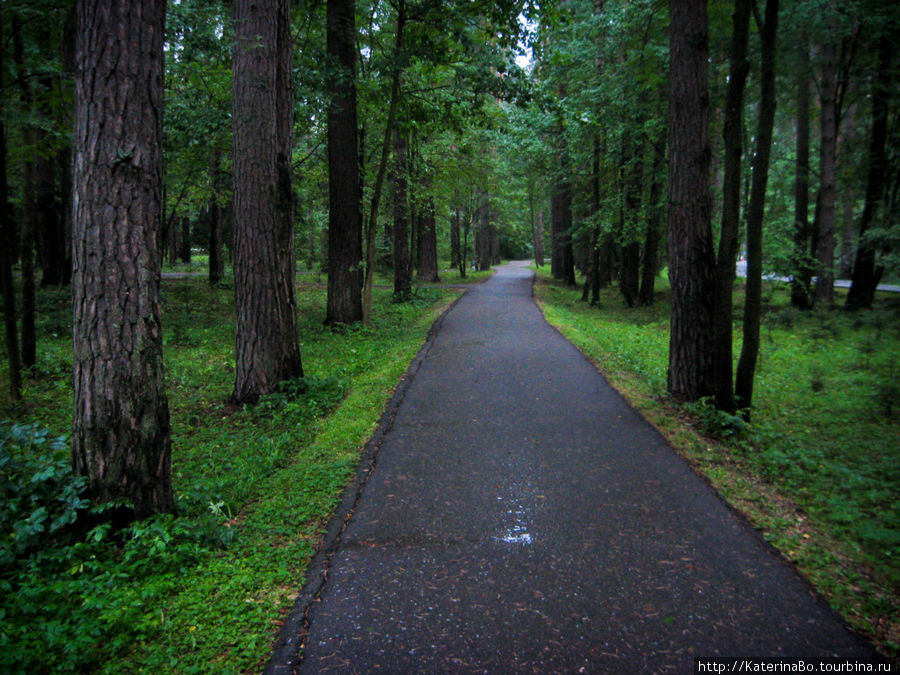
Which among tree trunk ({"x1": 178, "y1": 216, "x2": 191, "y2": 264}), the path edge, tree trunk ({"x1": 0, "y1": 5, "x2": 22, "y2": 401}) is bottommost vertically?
the path edge

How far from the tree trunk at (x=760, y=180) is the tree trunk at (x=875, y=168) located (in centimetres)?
1030

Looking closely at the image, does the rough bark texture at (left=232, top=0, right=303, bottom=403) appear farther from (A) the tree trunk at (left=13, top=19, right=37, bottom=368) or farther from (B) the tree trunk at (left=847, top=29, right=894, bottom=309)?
(B) the tree trunk at (left=847, top=29, right=894, bottom=309)

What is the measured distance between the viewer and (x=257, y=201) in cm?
679

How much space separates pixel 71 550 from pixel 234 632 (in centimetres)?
131

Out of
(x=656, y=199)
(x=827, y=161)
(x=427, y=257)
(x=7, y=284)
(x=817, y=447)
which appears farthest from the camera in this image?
(x=427, y=257)

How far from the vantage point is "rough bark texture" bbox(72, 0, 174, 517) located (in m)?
3.37

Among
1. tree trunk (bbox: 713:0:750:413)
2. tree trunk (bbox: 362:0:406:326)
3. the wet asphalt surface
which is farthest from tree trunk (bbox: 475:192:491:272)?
the wet asphalt surface

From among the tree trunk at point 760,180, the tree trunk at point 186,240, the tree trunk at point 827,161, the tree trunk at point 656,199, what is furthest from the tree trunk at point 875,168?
the tree trunk at point 186,240

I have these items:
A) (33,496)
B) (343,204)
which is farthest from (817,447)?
(343,204)

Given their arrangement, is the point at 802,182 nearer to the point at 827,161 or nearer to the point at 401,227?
the point at 827,161

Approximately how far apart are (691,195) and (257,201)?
18.8ft

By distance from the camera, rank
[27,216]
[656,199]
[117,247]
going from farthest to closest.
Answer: [656,199] → [27,216] → [117,247]

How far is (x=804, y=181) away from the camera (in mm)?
16609

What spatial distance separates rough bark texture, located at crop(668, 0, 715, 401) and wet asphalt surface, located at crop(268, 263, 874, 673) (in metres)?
1.60
